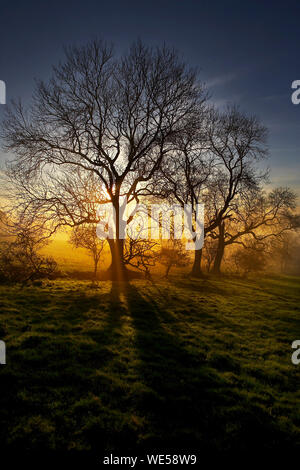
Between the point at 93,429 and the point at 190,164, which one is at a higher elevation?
the point at 190,164

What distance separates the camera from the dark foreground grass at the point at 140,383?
3.45 m

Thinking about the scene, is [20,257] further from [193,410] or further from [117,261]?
[193,410]

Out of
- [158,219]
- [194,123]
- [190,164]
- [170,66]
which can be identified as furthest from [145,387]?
[190,164]

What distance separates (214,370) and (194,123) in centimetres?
1581

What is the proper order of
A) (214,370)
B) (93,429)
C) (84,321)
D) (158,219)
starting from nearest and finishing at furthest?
(93,429) < (214,370) < (84,321) < (158,219)

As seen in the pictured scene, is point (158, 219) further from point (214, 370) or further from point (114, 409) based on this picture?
point (114, 409)

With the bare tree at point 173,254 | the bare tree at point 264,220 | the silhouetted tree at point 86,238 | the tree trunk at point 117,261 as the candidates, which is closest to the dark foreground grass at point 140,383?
the silhouetted tree at point 86,238

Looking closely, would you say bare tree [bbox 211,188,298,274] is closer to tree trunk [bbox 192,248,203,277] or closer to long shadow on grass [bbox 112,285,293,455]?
tree trunk [bbox 192,248,203,277]

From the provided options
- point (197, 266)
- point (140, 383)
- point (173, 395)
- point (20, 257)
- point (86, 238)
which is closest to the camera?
point (173, 395)

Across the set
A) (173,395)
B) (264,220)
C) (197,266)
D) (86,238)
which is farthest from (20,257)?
(264,220)

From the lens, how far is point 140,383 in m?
4.74

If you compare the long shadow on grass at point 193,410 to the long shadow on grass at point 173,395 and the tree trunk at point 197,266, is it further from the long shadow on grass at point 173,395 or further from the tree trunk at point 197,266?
the tree trunk at point 197,266

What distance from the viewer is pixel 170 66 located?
49.4ft

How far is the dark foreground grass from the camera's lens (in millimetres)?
3451
